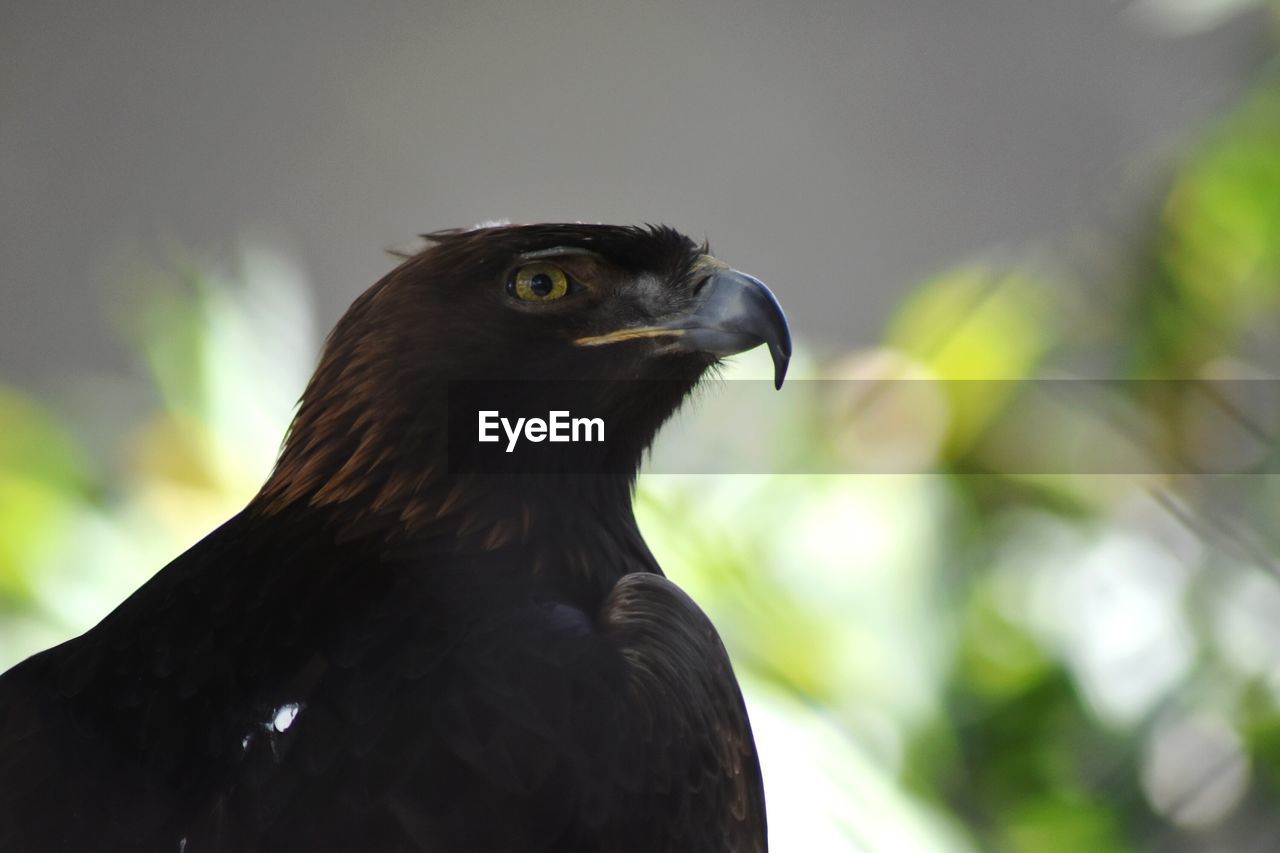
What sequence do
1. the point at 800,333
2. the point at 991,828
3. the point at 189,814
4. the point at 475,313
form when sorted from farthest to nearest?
the point at 800,333, the point at 991,828, the point at 475,313, the point at 189,814

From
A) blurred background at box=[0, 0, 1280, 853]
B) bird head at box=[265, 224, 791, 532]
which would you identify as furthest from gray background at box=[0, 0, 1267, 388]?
bird head at box=[265, 224, 791, 532]

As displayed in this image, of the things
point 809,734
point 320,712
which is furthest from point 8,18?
point 320,712

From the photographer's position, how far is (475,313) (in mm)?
882

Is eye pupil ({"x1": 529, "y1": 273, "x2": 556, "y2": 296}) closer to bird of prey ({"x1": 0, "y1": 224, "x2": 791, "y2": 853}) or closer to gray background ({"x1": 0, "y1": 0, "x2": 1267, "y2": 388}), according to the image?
bird of prey ({"x1": 0, "y1": 224, "x2": 791, "y2": 853})

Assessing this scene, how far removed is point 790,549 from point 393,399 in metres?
1.16

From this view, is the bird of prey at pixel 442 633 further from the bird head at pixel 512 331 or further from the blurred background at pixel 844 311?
the blurred background at pixel 844 311

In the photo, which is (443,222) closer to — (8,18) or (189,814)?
(8,18)

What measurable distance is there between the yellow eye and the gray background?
66.3 inches

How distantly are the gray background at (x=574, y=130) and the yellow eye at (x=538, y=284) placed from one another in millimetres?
1683

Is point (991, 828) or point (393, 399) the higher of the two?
point (393, 399)

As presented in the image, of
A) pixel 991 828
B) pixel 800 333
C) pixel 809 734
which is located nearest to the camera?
pixel 809 734

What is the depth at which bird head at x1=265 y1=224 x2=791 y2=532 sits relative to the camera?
88 centimetres

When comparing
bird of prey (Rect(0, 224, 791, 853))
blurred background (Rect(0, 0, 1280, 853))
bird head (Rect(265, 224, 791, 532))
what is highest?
bird head (Rect(265, 224, 791, 532))

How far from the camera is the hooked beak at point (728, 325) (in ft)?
2.82
